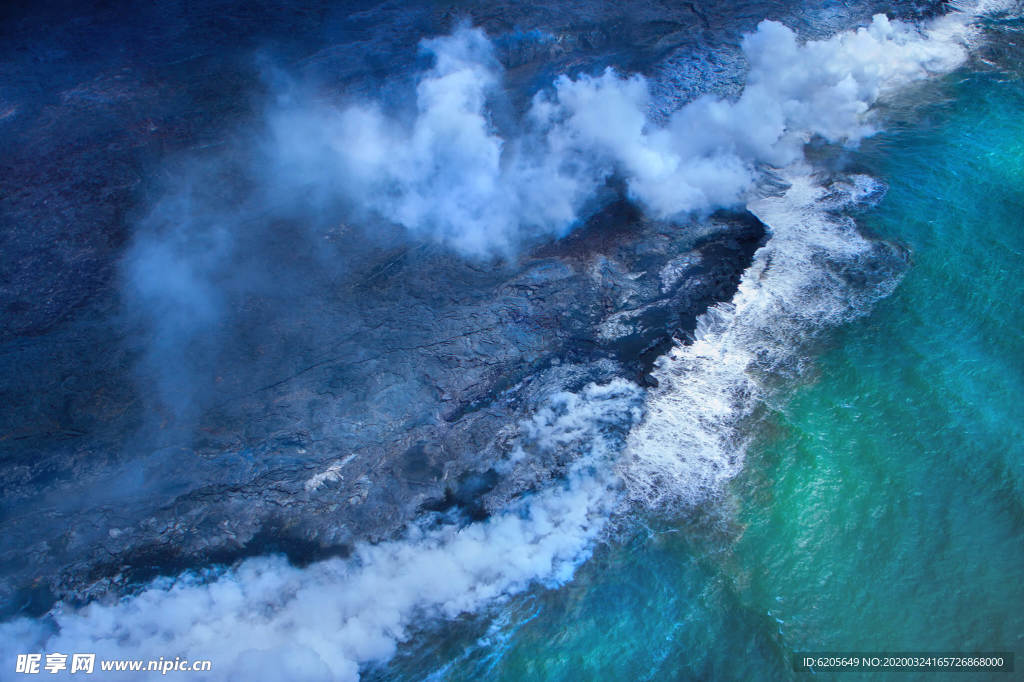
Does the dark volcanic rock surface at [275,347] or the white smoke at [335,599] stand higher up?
the dark volcanic rock surface at [275,347]

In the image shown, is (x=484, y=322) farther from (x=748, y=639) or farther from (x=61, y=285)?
(x=61, y=285)

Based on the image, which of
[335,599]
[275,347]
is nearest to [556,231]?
[275,347]

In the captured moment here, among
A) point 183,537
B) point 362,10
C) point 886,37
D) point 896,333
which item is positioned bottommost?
point 183,537

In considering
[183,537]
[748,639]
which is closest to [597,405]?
[748,639]

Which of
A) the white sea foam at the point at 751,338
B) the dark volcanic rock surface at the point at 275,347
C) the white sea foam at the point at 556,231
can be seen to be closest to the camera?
the white sea foam at the point at 556,231

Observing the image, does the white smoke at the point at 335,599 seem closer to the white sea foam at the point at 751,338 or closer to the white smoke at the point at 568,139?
the white sea foam at the point at 751,338

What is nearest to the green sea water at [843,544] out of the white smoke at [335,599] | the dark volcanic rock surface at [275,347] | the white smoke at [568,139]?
the white smoke at [335,599]
